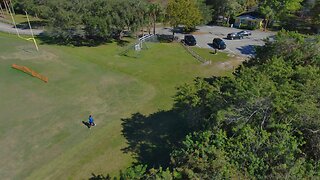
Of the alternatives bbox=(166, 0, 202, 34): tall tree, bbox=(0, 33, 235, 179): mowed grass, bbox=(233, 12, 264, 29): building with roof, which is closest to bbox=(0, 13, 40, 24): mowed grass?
bbox=(0, 33, 235, 179): mowed grass

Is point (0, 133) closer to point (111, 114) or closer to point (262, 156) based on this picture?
point (111, 114)

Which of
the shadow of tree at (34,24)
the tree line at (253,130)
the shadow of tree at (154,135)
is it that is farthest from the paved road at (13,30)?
the tree line at (253,130)

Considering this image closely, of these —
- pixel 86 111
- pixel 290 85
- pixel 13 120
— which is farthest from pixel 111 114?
pixel 290 85

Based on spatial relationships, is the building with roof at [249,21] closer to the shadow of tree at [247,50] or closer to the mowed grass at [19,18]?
the shadow of tree at [247,50]

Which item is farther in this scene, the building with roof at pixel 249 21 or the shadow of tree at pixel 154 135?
the building with roof at pixel 249 21

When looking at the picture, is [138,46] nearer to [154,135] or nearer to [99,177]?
[154,135]

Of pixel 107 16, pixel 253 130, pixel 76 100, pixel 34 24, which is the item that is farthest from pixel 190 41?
pixel 253 130

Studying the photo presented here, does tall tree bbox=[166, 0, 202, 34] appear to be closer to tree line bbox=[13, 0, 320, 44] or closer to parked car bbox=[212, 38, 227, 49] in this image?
tree line bbox=[13, 0, 320, 44]
